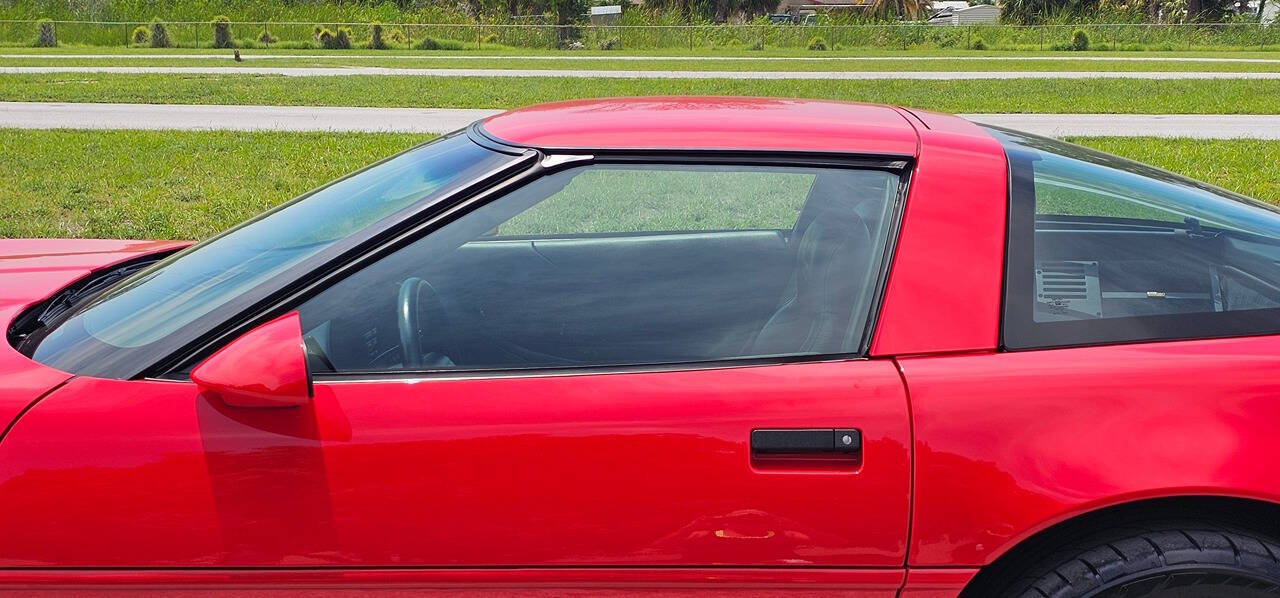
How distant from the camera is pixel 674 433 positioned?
183 centimetres

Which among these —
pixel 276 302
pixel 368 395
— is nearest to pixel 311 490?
pixel 368 395

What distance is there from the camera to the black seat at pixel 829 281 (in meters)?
1.97

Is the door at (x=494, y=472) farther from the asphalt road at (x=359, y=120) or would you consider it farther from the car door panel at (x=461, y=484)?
the asphalt road at (x=359, y=120)

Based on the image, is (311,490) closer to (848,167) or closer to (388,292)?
(388,292)

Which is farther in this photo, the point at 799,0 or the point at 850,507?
the point at 799,0

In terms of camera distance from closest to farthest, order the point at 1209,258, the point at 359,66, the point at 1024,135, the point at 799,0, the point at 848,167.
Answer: the point at 848,167
the point at 1209,258
the point at 1024,135
the point at 359,66
the point at 799,0

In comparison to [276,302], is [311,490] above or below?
below

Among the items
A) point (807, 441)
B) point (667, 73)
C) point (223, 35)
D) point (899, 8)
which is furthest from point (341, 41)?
point (899, 8)

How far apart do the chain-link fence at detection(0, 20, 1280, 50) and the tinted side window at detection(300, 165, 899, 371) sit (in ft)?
112

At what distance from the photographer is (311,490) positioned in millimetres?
1831

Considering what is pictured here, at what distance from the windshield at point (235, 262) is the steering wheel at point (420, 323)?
157 mm

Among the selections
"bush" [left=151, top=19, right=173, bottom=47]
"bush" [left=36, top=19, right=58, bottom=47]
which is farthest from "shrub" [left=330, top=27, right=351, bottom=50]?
"bush" [left=36, top=19, right=58, bottom=47]

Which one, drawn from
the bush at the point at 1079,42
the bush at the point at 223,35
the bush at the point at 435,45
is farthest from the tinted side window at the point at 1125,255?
the bush at the point at 1079,42

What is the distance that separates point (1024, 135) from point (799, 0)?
83651 millimetres
